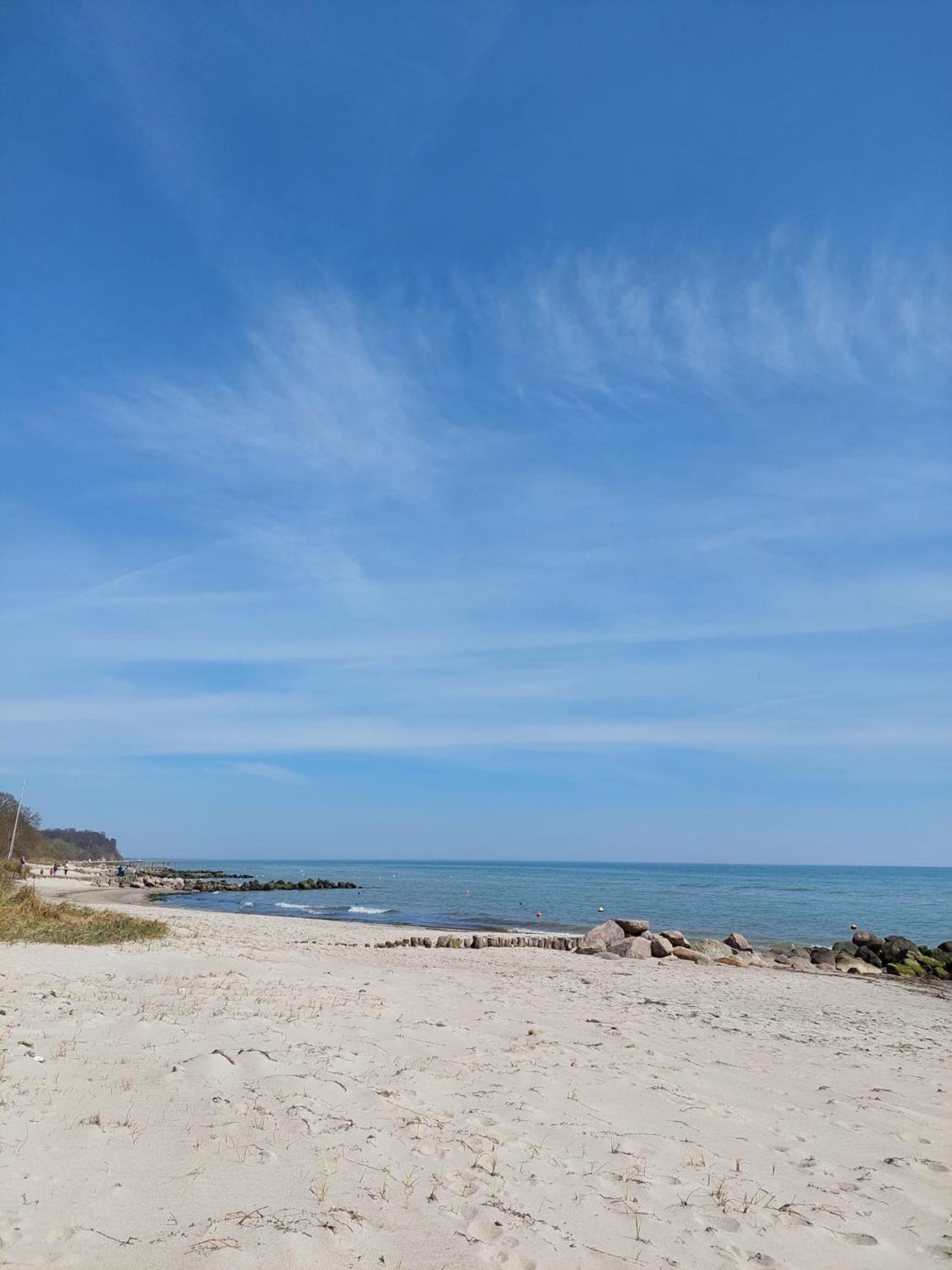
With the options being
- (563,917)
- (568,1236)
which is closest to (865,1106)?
(568,1236)

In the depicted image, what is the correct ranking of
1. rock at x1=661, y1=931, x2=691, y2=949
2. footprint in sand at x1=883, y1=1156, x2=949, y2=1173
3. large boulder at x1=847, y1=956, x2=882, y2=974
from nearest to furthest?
footprint in sand at x1=883, y1=1156, x2=949, y2=1173 → large boulder at x1=847, y1=956, x2=882, y2=974 → rock at x1=661, y1=931, x2=691, y2=949

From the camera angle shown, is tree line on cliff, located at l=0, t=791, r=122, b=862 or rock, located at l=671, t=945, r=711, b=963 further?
tree line on cliff, located at l=0, t=791, r=122, b=862

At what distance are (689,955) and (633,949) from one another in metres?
1.63

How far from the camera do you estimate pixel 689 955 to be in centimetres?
2317

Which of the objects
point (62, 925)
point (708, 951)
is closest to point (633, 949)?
point (708, 951)

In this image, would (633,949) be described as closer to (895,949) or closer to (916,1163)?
(895,949)

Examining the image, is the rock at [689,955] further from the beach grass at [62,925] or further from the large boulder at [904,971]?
the beach grass at [62,925]

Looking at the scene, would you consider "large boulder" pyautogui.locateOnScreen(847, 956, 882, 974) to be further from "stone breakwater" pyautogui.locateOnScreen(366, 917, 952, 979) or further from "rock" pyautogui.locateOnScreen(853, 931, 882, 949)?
"rock" pyautogui.locateOnScreen(853, 931, 882, 949)

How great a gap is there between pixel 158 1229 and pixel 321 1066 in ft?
9.58

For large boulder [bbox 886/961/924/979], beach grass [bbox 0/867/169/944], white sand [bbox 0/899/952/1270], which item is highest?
beach grass [bbox 0/867/169/944]

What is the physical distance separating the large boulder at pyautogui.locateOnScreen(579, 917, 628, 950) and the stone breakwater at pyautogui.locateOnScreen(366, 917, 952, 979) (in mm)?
21

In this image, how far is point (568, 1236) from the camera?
4.82m

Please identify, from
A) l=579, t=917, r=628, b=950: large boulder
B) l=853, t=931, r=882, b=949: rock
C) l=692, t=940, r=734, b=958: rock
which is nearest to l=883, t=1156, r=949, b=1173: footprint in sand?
l=692, t=940, r=734, b=958: rock

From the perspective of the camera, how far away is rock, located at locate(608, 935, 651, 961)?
906 inches
